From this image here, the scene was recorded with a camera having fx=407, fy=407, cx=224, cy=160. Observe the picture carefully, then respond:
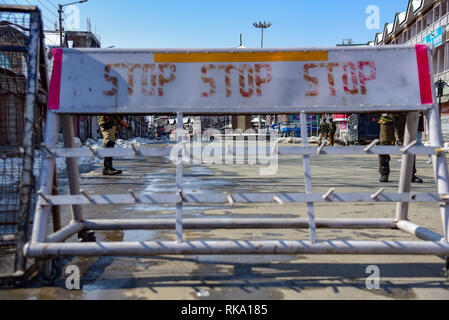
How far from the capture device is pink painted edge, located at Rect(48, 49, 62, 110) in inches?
132

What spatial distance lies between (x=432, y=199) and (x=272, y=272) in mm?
1414

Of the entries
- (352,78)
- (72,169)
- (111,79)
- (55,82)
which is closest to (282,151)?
(352,78)

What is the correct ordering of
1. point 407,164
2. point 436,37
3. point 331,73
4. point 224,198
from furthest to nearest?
1. point 436,37
2. point 407,164
3. point 331,73
4. point 224,198

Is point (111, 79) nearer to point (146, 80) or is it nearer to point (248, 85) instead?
point (146, 80)

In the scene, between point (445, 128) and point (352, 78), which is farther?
point (445, 128)

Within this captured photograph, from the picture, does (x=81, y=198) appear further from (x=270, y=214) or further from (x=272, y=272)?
(x=270, y=214)

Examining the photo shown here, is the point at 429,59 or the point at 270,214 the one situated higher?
the point at 429,59

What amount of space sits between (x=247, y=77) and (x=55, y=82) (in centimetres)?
159

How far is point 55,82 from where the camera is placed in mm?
3367

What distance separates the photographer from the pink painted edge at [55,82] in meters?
3.34

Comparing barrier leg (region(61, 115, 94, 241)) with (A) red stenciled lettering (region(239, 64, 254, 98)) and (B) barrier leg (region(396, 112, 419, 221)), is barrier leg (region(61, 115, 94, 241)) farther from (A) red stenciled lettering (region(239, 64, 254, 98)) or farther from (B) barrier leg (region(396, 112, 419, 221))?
(B) barrier leg (region(396, 112, 419, 221))

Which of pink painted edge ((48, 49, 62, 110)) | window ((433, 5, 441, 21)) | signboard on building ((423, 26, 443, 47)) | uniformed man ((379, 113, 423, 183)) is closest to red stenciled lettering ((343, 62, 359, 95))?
pink painted edge ((48, 49, 62, 110))
